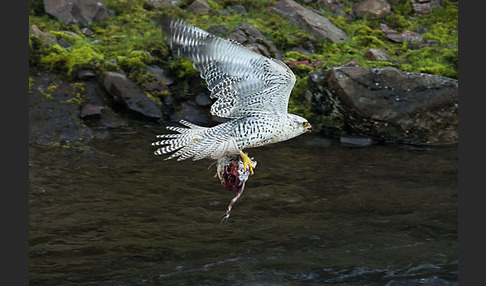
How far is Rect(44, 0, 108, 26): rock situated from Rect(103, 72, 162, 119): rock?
86.6 inches

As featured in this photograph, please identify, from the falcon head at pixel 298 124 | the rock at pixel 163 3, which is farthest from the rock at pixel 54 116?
the falcon head at pixel 298 124

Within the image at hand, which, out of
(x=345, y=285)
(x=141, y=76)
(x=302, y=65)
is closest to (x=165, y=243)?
(x=345, y=285)

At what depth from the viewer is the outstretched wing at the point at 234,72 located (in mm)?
7125

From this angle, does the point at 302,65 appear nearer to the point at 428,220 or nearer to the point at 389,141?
the point at 389,141

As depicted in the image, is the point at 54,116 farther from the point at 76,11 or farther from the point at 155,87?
the point at 76,11

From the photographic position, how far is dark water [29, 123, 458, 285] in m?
6.65

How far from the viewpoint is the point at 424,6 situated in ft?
47.4

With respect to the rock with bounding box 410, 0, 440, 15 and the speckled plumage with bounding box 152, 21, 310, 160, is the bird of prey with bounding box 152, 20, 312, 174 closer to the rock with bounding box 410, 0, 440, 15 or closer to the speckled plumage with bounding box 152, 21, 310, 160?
the speckled plumage with bounding box 152, 21, 310, 160

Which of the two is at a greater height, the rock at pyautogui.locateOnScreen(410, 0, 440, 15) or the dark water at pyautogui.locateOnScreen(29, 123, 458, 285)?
the rock at pyautogui.locateOnScreen(410, 0, 440, 15)

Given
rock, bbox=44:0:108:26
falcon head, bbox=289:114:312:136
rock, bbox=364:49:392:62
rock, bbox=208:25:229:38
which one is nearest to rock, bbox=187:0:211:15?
rock, bbox=208:25:229:38

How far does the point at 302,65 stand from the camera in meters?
11.9

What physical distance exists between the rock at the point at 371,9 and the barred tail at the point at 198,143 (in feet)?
25.5

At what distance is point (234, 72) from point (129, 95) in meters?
4.04

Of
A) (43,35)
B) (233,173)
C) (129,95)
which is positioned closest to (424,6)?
(129,95)
